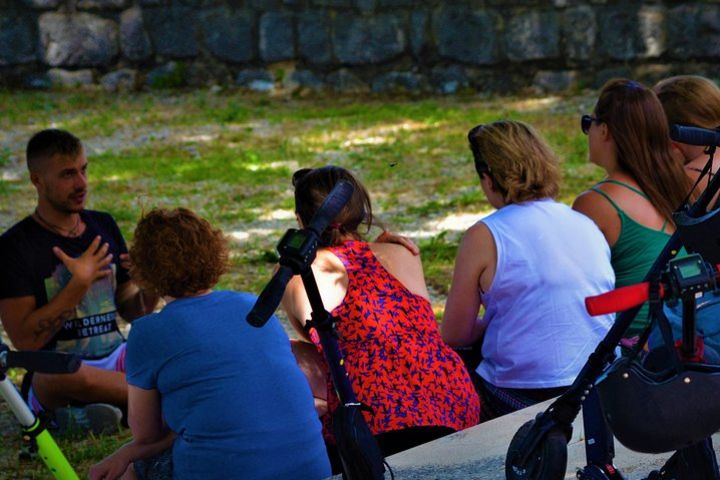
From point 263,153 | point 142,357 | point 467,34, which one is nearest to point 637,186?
point 142,357

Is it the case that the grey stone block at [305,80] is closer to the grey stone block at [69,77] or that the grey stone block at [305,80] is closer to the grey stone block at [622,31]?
the grey stone block at [69,77]

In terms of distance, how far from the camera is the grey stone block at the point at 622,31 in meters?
9.63

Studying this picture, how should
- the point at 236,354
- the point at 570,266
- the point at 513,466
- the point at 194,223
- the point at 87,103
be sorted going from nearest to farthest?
the point at 513,466
the point at 236,354
the point at 194,223
the point at 570,266
the point at 87,103

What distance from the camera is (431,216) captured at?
6.77 m

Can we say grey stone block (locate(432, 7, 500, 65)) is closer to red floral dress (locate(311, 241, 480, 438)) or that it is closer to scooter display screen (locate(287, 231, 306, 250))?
red floral dress (locate(311, 241, 480, 438))

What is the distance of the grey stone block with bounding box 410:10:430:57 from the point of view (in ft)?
32.8

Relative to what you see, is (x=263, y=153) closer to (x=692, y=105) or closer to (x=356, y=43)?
(x=356, y=43)

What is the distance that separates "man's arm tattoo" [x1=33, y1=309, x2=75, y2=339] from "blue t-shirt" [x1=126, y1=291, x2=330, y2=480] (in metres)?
1.26

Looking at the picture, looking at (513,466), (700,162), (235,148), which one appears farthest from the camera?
(235,148)

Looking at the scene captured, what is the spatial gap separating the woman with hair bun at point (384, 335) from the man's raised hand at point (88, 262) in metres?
0.95

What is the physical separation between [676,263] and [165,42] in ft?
29.5

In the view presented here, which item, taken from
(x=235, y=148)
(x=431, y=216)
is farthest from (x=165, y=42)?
(x=431, y=216)

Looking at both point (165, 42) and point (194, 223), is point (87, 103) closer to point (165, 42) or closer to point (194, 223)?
point (165, 42)

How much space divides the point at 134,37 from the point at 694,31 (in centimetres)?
471
